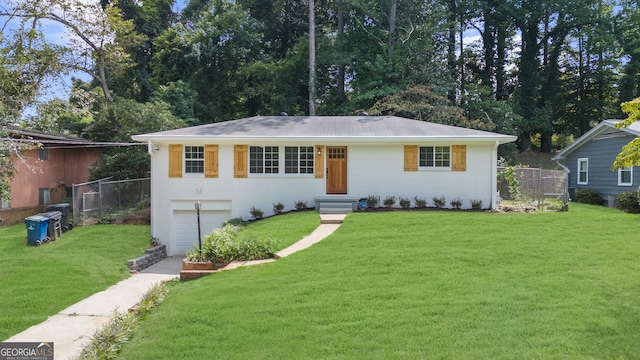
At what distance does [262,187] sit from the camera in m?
13.7

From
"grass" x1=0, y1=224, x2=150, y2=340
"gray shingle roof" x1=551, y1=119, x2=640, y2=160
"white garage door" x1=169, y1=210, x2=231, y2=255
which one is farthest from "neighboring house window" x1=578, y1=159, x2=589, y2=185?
"grass" x1=0, y1=224, x2=150, y2=340

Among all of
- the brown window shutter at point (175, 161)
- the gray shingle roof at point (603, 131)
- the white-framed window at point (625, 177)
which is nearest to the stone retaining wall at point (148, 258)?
the brown window shutter at point (175, 161)

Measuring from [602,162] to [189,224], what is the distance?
1790 centimetres

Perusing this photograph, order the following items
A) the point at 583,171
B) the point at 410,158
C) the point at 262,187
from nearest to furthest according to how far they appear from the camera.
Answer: the point at 410,158, the point at 262,187, the point at 583,171

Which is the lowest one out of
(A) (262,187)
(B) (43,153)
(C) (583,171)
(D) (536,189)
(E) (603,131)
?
(D) (536,189)

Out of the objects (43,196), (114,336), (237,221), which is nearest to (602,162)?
(237,221)

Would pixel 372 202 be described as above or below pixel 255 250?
above

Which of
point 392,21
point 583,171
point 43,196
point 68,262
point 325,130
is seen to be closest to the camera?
point 68,262

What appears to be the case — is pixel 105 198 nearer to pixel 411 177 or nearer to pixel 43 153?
pixel 43 153

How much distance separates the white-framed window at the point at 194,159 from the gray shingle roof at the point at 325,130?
0.55 m

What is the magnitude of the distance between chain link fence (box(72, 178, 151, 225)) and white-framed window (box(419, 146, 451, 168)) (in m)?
11.4

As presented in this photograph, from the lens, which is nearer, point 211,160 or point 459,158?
point 459,158

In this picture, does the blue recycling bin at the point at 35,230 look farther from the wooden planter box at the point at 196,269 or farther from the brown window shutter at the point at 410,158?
the brown window shutter at the point at 410,158

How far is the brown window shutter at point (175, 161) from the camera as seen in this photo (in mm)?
13633
